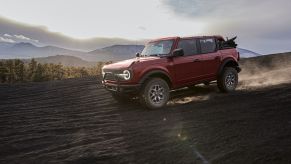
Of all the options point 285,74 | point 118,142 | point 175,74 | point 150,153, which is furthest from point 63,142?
point 285,74

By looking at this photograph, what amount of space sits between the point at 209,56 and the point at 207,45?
15.4 inches

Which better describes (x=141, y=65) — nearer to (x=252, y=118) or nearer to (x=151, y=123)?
(x=151, y=123)

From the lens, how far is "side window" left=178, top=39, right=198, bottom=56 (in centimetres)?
1013

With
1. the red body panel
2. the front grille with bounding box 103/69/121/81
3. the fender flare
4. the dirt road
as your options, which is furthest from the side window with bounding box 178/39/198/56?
the front grille with bounding box 103/69/121/81

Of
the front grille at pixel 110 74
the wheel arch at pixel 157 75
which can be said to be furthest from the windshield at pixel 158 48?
the front grille at pixel 110 74

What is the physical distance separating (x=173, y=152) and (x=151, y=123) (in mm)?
2226

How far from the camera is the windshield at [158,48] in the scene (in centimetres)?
993

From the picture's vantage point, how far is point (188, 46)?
33.9 ft

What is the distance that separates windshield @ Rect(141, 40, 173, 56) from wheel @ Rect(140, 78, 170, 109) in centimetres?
97

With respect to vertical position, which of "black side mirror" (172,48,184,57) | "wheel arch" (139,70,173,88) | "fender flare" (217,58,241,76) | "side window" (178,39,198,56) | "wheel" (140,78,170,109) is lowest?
"wheel" (140,78,170,109)

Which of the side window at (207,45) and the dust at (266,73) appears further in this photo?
the dust at (266,73)

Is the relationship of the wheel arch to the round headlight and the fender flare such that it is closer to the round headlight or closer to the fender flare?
the round headlight

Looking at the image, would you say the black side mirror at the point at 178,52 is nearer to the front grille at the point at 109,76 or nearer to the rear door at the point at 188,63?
the rear door at the point at 188,63

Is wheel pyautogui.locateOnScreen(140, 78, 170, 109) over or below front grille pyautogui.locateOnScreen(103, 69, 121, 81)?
below
